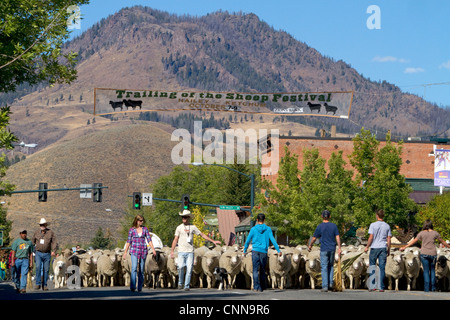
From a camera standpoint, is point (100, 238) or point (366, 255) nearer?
point (366, 255)

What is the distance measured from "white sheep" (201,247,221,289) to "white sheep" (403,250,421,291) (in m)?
5.74

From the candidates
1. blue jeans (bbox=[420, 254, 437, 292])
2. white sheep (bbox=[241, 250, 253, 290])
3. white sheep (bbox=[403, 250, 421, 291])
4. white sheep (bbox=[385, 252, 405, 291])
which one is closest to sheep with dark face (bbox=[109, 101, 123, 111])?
white sheep (bbox=[241, 250, 253, 290])

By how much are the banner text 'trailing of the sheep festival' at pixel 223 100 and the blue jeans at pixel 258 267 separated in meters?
24.3

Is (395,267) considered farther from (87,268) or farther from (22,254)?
(87,268)

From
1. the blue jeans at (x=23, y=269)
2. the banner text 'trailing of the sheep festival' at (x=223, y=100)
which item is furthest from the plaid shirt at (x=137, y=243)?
the banner text 'trailing of the sheep festival' at (x=223, y=100)

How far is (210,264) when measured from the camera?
26.0m

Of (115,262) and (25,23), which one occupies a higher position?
(25,23)

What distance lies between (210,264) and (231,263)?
83 cm

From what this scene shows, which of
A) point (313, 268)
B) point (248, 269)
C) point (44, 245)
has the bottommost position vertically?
point (248, 269)

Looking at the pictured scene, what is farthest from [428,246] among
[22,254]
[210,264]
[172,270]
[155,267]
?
[22,254]

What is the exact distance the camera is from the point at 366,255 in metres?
25.5
